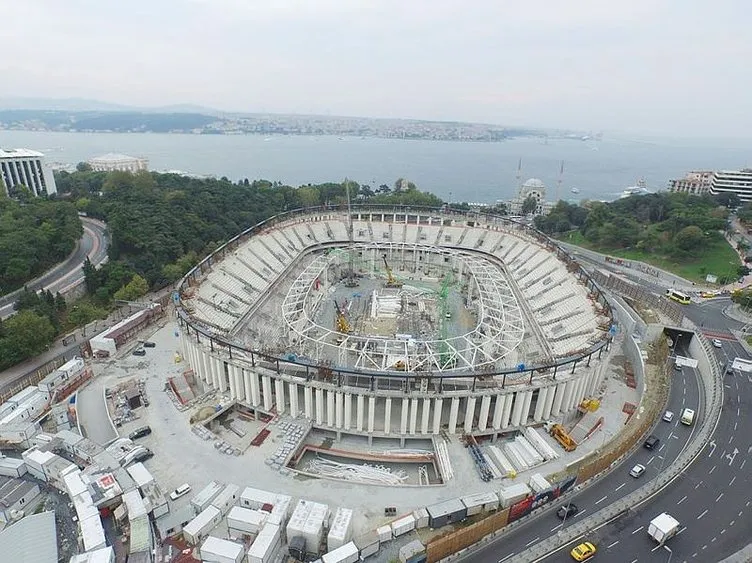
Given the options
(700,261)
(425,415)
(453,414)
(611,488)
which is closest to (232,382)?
(425,415)

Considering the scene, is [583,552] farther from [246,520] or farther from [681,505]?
[246,520]

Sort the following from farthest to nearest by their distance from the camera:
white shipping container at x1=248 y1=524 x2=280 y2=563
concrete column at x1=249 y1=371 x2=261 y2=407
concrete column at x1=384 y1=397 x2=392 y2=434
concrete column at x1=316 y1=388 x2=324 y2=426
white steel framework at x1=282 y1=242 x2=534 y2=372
→ 1. white steel framework at x1=282 y1=242 x2=534 y2=372
2. concrete column at x1=249 y1=371 x2=261 y2=407
3. concrete column at x1=316 y1=388 x2=324 y2=426
4. concrete column at x1=384 y1=397 x2=392 y2=434
5. white shipping container at x1=248 y1=524 x2=280 y2=563

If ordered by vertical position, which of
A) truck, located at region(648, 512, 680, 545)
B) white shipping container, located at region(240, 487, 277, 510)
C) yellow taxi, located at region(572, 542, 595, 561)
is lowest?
white shipping container, located at region(240, 487, 277, 510)

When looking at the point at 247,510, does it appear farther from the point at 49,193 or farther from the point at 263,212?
the point at 49,193

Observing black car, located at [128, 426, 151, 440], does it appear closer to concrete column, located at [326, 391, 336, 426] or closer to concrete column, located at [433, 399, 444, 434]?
concrete column, located at [326, 391, 336, 426]

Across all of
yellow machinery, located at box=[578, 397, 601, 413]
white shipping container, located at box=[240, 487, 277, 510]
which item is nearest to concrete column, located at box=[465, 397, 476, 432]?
yellow machinery, located at box=[578, 397, 601, 413]

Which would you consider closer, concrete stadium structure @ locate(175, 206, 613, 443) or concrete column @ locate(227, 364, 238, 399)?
concrete stadium structure @ locate(175, 206, 613, 443)
